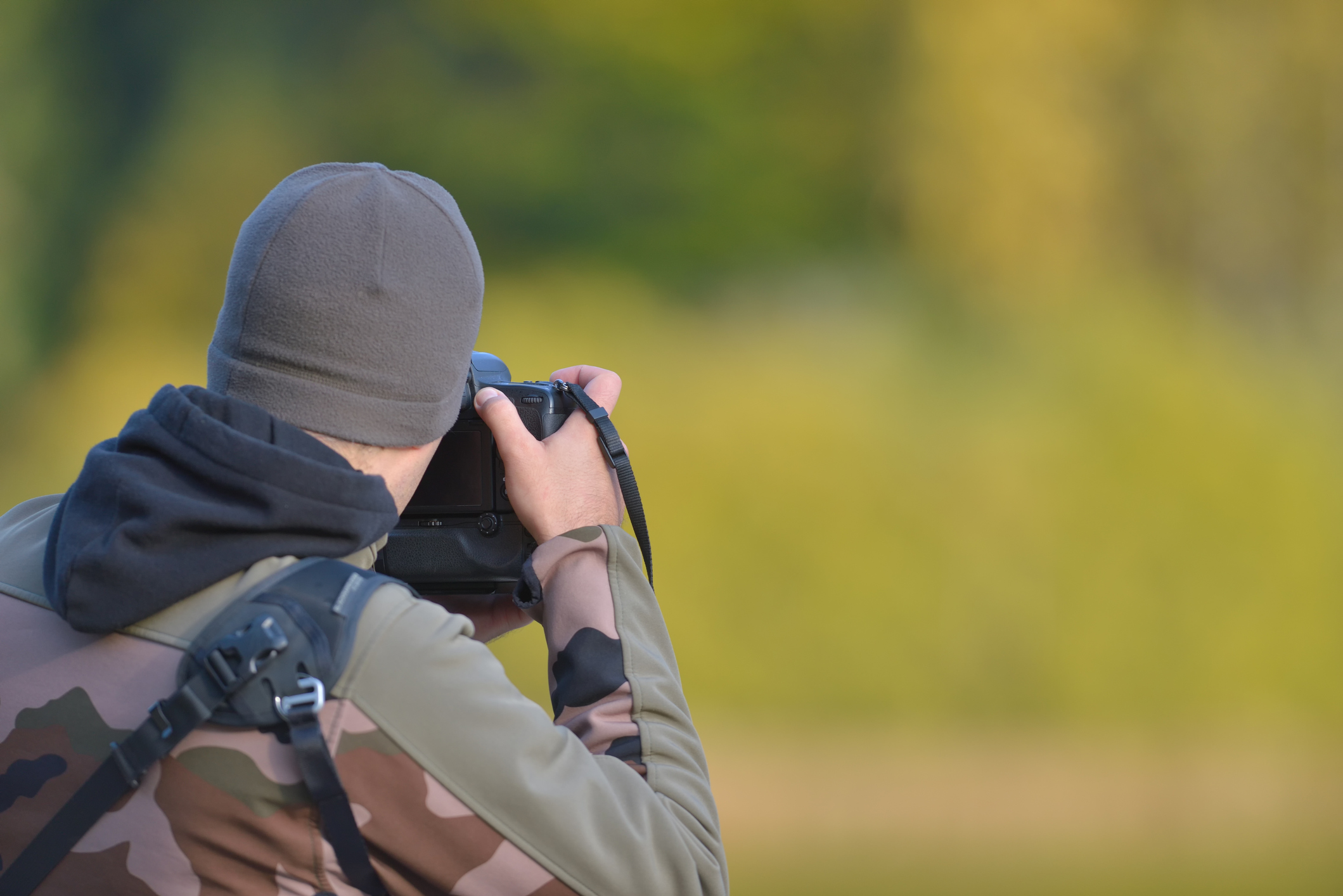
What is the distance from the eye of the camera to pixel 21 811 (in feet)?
2.06

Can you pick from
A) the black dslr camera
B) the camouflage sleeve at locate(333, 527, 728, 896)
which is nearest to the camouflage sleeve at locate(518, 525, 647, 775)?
the camouflage sleeve at locate(333, 527, 728, 896)

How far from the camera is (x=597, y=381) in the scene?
979 mm

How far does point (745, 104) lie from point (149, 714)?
3.78 meters

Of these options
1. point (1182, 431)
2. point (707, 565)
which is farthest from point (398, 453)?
point (1182, 431)

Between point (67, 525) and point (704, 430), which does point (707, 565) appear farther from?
point (67, 525)

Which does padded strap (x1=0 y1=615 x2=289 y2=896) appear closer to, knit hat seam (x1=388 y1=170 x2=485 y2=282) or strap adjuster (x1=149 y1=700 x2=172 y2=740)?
strap adjuster (x1=149 y1=700 x2=172 y2=740)

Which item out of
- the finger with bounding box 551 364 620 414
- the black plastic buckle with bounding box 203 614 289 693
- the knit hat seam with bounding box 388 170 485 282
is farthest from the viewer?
the finger with bounding box 551 364 620 414

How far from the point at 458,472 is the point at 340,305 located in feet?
1.22

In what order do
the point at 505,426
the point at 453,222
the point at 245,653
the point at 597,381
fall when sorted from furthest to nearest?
the point at 597,381, the point at 505,426, the point at 453,222, the point at 245,653

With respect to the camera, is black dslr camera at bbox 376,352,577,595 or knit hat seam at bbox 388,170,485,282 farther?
black dslr camera at bbox 376,352,577,595

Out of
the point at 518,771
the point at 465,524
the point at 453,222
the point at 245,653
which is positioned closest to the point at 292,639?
the point at 245,653

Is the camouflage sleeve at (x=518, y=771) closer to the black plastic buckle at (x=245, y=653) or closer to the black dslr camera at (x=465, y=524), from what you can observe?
the black plastic buckle at (x=245, y=653)

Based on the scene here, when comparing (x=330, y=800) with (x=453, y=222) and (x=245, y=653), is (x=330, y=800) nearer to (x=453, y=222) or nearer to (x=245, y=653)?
(x=245, y=653)

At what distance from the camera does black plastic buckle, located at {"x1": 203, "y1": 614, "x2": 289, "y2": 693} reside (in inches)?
23.1
